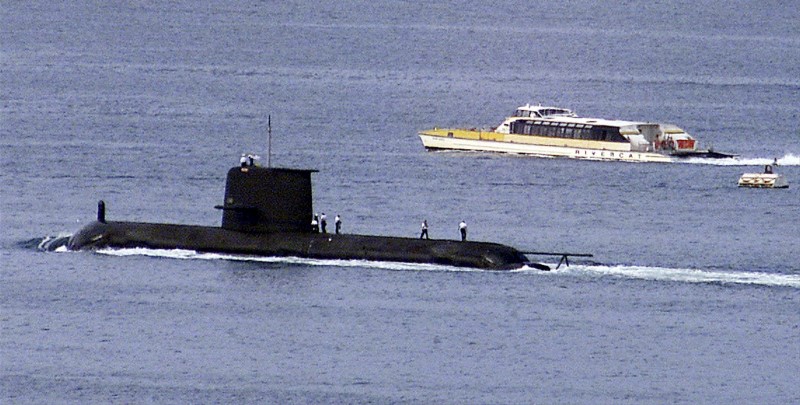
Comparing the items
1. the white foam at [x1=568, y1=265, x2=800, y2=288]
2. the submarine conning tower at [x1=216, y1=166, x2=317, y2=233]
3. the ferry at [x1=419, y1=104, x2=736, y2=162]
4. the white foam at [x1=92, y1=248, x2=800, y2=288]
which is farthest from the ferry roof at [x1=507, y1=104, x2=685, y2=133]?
the submarine conning tower at [x1=216, y1=166, x2=317, y2=233]

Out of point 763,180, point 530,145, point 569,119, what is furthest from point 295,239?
point 569,119

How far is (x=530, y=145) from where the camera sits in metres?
90.4

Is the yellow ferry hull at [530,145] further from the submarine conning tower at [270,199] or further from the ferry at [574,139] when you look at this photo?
the submarine conning tower at [270,199]

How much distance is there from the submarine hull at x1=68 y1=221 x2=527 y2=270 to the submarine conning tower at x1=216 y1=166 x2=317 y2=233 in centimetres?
28

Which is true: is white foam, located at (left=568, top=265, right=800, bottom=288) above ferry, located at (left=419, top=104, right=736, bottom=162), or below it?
below

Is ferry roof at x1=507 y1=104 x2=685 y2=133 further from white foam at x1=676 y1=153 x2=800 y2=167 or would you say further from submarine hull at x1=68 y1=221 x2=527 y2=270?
submarine hull at x1=68 y1=221 x2=527 y2=270

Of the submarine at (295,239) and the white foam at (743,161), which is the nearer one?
Answer: the submarine at (295,239)

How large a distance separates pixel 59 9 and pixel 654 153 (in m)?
119

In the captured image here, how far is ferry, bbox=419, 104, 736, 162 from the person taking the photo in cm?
8869

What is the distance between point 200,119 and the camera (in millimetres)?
97812

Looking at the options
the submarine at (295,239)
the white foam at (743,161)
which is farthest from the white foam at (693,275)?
the white foam at (743,161)

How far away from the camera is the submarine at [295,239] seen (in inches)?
2148

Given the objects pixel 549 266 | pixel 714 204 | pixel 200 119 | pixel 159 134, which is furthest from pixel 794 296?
pixel 200 119

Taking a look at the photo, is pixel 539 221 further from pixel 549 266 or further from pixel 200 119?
pixel 200 119
